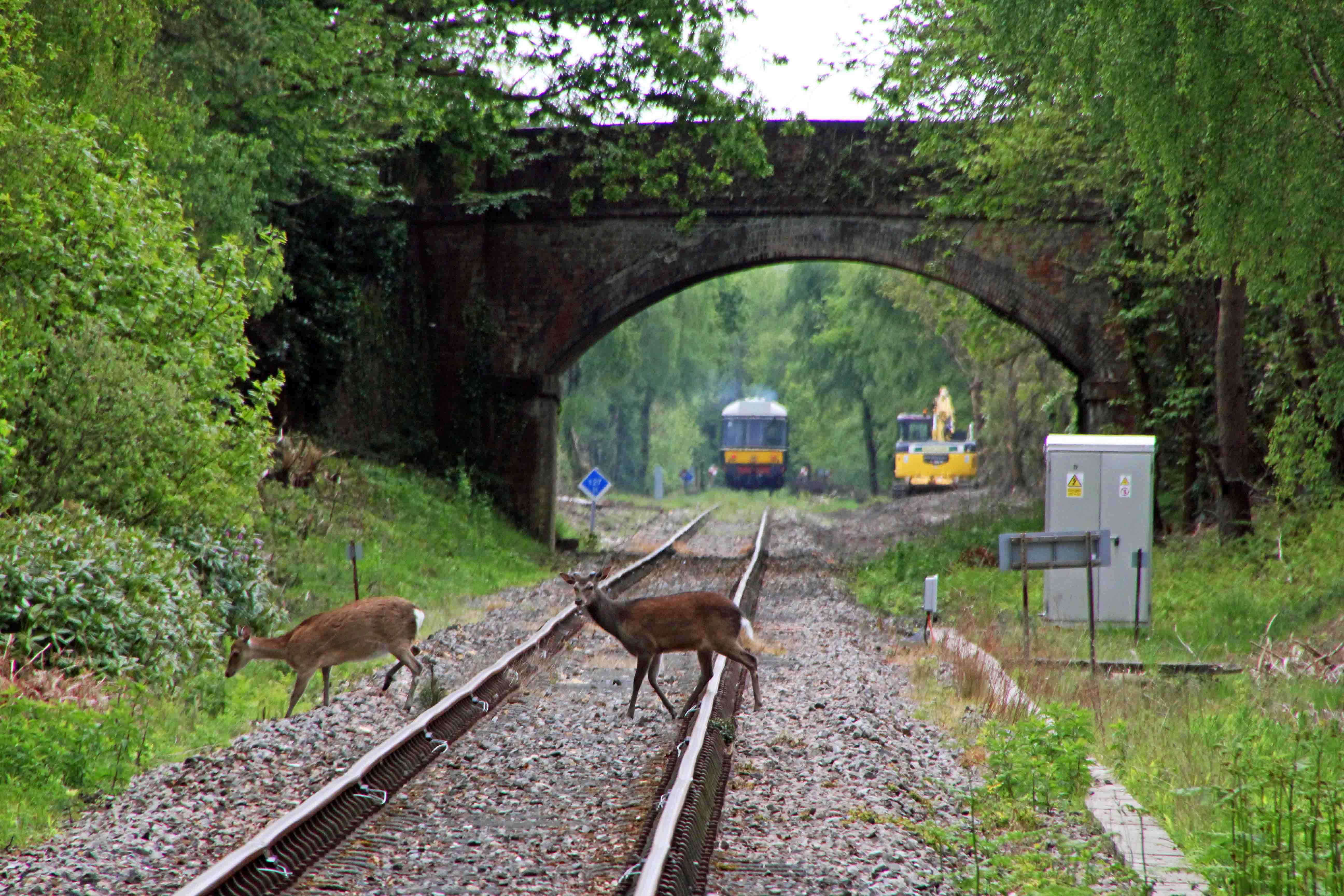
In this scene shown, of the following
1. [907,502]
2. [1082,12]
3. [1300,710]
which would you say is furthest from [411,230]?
[907,502]

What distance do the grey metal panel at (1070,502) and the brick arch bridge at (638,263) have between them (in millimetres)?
10012

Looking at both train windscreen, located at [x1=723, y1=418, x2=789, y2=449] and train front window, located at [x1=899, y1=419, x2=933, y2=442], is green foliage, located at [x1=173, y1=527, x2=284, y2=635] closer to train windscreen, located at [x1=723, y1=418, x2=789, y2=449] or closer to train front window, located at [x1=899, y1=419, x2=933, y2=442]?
train front window, located at [x1=899, y1=419, x2=933, y2=442]

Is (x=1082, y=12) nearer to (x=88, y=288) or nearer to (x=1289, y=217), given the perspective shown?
(x=1289, y=217)

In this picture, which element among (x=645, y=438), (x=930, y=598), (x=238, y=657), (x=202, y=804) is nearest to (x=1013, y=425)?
(x=645, y=438)

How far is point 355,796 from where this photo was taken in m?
6.62

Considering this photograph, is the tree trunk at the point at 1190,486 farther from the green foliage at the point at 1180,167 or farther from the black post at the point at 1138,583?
the black post at the point at 1138,583

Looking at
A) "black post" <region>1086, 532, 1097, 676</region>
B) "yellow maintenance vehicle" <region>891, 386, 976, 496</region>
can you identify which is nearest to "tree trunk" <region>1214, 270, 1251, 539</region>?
"black post" <region>1086, 532, 1097, 676</region>

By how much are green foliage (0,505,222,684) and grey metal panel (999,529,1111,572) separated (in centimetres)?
656

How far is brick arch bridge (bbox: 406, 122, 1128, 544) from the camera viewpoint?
24047mm

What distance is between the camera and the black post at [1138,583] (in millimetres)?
13336

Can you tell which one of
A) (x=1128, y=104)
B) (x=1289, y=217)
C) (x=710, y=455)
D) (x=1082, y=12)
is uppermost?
(x=1082, y=12)

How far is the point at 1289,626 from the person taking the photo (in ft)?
44.1

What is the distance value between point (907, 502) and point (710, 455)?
124 feet

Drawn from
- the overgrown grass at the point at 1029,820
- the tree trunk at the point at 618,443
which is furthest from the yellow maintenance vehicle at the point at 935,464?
the overgrown grass at the point at 1029,820
